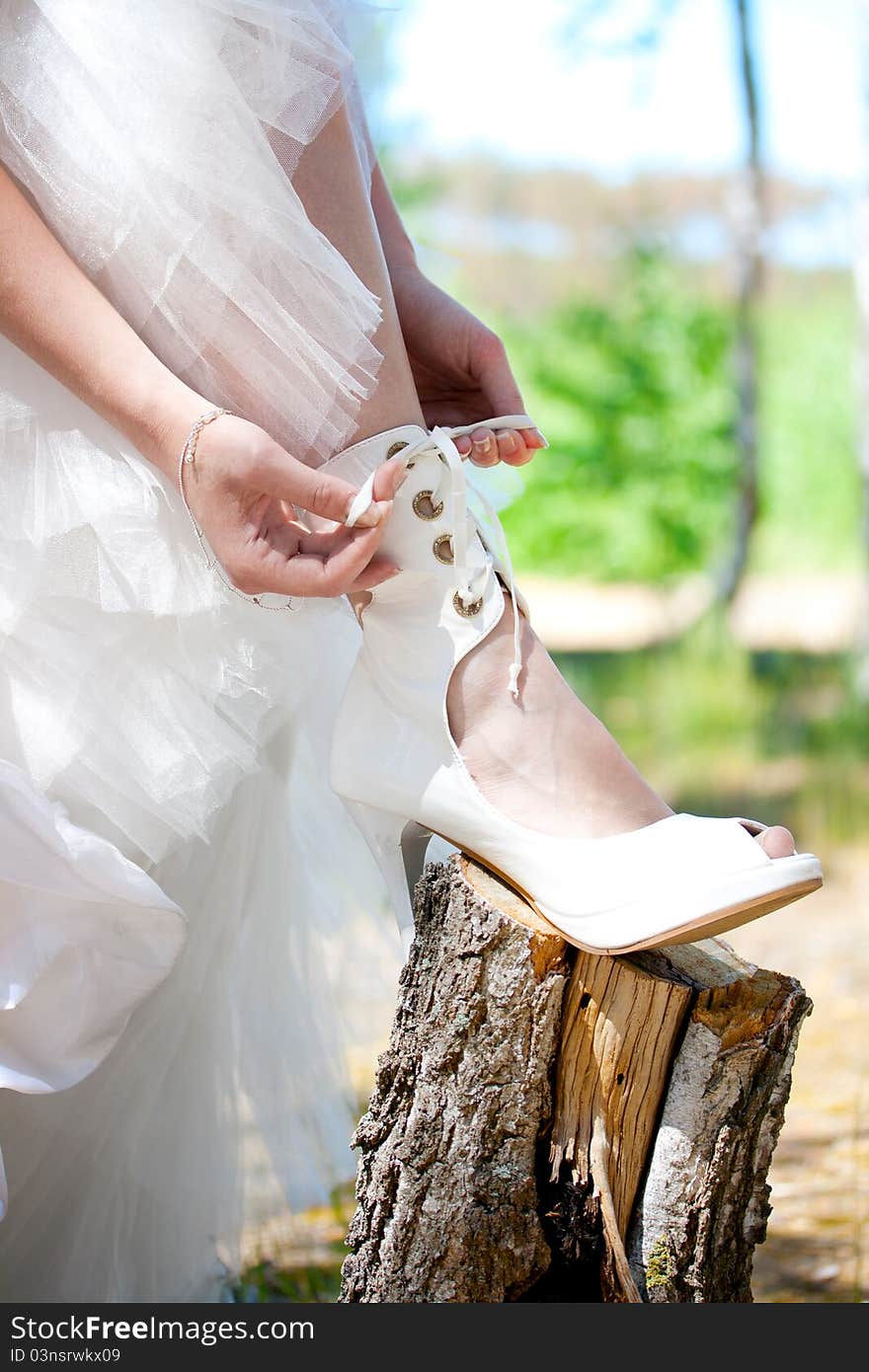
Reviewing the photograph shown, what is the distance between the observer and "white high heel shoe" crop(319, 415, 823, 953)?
1.04 meters

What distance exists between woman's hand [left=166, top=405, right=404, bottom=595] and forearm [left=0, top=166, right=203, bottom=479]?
40 millimetres

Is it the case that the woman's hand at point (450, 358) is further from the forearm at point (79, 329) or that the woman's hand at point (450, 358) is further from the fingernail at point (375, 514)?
the forearm at point (79, 329)

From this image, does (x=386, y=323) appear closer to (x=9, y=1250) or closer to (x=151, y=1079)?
(x=151, y=1079)

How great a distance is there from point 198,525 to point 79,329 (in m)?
0.18

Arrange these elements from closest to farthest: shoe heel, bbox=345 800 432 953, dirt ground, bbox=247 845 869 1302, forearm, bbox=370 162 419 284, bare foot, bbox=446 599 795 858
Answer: bare foot, bbox=446 599 795 858 → shoe heel, bbox=345 800 432 953 → forearm, bbox=370 162 419 284 → dirt ground, bbox=247 845 869 1302

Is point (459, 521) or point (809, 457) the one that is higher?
point (809, 457)

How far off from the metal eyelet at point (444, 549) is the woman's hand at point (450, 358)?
155mm

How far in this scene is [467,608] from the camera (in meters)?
1.17

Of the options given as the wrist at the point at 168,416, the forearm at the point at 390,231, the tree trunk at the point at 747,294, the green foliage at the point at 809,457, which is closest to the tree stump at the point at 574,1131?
the wrist at the point at 168,416

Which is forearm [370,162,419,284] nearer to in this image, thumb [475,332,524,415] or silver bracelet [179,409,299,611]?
thumb [475,332,524,415]

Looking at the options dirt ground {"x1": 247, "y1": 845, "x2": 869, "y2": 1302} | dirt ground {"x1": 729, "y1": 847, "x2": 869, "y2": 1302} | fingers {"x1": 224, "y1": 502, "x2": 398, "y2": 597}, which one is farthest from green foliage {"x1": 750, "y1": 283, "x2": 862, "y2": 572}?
fingers {"x1": 224, "y1": 502, "x2": 398, "y2": 597}

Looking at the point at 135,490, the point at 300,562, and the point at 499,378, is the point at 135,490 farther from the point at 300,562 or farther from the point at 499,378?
the point at 499,378

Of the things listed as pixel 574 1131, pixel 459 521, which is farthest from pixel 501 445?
pixel 574 1131
